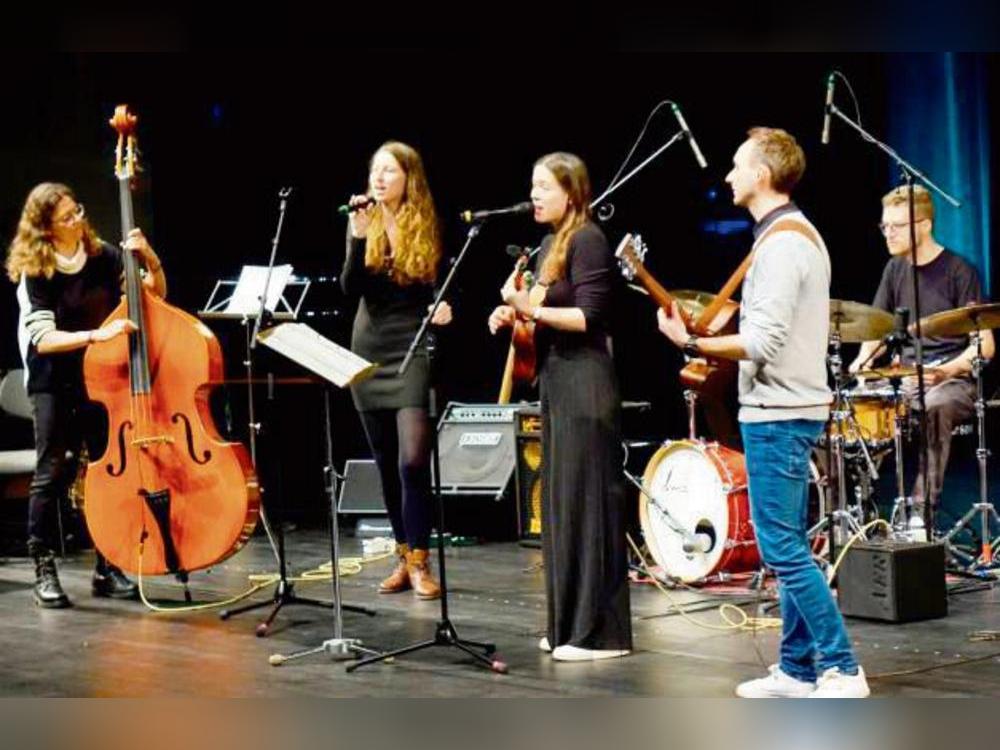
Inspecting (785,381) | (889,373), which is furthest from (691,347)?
(889,373)

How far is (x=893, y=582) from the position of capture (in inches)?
198

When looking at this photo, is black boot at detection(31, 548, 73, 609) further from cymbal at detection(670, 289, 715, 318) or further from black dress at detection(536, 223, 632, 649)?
cymbal at detection(670, 289, 715, 318)

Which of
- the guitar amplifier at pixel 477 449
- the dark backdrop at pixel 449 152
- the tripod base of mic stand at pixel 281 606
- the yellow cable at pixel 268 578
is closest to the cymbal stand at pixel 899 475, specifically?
the guitar amplifier at pixel 477 449

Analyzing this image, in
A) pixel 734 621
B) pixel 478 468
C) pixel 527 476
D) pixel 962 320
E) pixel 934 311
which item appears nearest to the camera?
pixel 734 621

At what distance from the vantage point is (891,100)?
29.4 ft

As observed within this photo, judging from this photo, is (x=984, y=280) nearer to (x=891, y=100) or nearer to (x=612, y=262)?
(x=891, y=100)

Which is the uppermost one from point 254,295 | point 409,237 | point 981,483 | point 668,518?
point 409,237

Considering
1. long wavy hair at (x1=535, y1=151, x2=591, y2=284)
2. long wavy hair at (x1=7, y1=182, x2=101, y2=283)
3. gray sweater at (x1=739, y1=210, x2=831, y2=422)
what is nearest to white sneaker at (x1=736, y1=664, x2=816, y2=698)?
gray sweater at (x1=739, y1=210, x2=831, y2=422)

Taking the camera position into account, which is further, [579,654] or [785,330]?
[579,654]

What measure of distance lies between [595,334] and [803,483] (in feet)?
2.90

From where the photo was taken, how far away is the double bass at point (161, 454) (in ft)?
17.3

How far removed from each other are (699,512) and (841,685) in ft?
7.23

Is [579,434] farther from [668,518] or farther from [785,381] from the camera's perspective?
[668,518]

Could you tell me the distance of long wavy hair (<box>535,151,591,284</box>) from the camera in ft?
14.7
